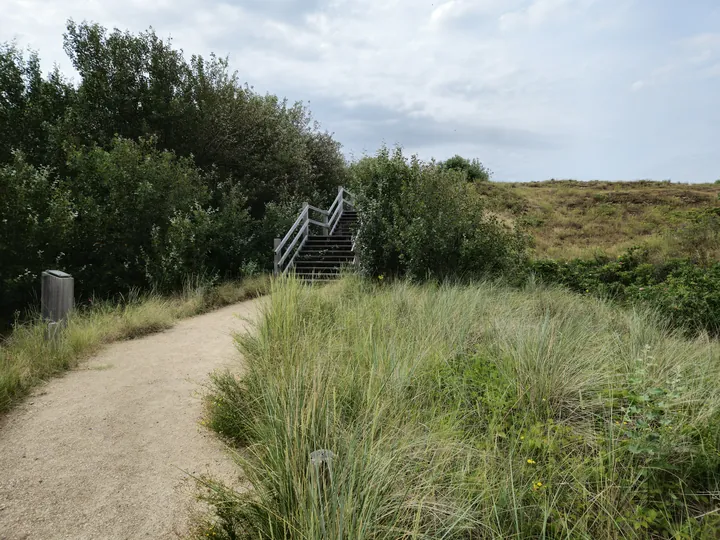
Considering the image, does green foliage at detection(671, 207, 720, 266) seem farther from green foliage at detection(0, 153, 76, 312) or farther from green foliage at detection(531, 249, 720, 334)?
green foliage at detection(0, 153, 76, 312)

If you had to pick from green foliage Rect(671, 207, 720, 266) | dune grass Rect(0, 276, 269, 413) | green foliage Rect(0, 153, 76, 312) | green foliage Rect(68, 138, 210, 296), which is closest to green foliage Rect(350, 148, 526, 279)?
dune grass Rect(0, 276, 269, 413)

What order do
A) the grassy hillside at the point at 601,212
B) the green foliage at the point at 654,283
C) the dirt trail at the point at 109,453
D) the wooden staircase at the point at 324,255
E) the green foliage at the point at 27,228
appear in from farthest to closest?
1. the grassy hillside at the point at 601,212
2. the wooden staircase at the point at 324,255
3. the green foliage at the point at 27,228
4. the green foliage at the point at 654,283
5. the dirt trail at the point at 109,453

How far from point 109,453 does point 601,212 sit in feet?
74.1

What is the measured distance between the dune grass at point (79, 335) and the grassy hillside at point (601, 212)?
977 centimetres

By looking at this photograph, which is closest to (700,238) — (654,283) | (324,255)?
(654,283)

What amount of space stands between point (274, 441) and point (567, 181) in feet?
107

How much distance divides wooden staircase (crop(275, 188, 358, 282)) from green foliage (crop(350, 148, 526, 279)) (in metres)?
1.46

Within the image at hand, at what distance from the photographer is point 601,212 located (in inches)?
831

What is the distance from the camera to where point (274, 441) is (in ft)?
9.20

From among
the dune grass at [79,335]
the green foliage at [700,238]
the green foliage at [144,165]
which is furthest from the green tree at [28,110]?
the green foliage at [700,238]

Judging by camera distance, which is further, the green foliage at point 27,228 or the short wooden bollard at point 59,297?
→ the green foliage at point 27,228

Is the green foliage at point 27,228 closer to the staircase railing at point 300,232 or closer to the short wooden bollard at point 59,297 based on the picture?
the short wooden bollard at point 59,297

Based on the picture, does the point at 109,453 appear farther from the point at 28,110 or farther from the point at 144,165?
the point at 28,110

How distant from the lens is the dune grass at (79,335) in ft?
17.4
